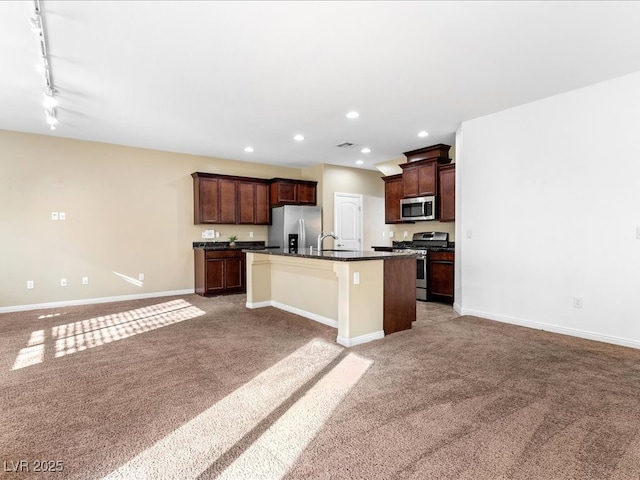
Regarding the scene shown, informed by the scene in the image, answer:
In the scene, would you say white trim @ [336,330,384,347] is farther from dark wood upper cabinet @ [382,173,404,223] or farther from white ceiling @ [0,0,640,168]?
dark wood upper cabinet @ [382,173,404,223]

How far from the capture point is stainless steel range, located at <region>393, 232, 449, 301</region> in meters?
5.89

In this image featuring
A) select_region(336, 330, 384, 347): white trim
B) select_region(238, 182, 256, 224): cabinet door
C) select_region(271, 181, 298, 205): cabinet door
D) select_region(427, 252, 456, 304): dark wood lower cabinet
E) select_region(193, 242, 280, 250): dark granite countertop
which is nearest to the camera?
select_region(336, 330, 384, 347): white trim

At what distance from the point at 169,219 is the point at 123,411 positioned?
479 centimetres

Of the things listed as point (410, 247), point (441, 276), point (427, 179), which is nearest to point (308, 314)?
point (441, 276)

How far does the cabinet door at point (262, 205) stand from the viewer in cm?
729

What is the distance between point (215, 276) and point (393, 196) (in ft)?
12.2

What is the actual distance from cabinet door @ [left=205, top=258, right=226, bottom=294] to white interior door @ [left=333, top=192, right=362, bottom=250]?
8.45ft

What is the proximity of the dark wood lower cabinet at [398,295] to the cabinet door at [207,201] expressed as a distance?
4024mm

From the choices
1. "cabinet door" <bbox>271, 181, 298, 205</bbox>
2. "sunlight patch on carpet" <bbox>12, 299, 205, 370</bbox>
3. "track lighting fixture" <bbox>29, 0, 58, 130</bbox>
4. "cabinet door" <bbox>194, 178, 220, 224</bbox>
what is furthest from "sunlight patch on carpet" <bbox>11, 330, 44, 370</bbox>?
"cabinet door" <bbox>271, 181, 298, 205</bbox>

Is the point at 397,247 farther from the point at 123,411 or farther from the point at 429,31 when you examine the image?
the point at 123,411

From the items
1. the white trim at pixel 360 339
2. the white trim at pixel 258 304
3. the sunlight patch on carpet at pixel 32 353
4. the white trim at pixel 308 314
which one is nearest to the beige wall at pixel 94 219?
the sunlight patch on carpet at pixel 32 353

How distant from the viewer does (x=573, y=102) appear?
3.85 meters

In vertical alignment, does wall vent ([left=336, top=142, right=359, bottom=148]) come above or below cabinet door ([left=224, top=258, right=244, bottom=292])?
above

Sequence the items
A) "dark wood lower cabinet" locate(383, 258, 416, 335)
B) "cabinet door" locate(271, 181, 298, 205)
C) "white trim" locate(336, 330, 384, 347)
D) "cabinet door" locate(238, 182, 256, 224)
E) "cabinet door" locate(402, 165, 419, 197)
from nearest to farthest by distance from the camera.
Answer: "white trim" locate(336, 330, 384, 347)
"dark wood lower cabinet" locate(383, 258, 416, 335)
"cabinet door" locate(402, 165, 419, 197)
"cabinet door" locate(238, 182, 256, 224)
"cabinet door" locate(271, 181, 298, 205)
